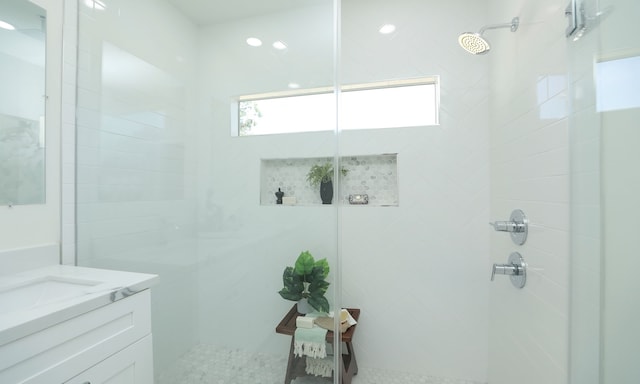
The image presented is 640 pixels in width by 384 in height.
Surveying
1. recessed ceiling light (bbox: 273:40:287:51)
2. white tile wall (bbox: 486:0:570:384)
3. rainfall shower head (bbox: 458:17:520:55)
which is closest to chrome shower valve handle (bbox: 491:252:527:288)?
white tile wall (bbox: 486:0:570:384)

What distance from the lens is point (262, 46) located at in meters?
1.25

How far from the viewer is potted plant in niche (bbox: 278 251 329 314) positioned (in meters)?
1.23

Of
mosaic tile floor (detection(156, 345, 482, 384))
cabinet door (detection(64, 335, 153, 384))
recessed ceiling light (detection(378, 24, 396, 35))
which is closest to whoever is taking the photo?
cabinet door (detection(64, 335, 153, 384))

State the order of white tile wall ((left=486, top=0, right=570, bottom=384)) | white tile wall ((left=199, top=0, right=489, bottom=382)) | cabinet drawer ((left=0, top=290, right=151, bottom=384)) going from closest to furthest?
1. cabinet drawer ((left=0, top=290, right=151, bottom=384))
2. white tile wall ((left=486, top=0, right=570, bottom=384))
3. white tile wall ((left=199, top=0, right=489, bottom=382))

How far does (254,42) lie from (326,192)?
2.61ft

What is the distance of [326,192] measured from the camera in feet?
4.08

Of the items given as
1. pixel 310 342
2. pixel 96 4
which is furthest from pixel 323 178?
pixel 96 4

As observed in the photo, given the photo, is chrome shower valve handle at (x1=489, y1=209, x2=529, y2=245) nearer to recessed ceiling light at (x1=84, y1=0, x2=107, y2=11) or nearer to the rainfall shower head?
the rainfall shower head

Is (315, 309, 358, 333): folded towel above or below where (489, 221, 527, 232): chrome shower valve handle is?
below

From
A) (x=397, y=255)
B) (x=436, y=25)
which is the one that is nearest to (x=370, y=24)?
(x=436, y=25)

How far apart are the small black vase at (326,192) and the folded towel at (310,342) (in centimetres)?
61

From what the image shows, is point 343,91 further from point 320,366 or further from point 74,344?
point 74,344

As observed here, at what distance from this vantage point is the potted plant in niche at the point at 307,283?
1231 millimetres

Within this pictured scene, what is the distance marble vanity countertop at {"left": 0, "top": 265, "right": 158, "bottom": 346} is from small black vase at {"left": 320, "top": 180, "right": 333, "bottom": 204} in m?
0.76
